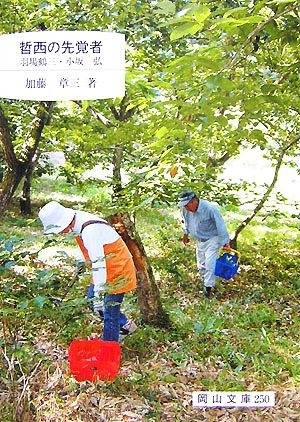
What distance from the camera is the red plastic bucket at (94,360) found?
3.04 metres

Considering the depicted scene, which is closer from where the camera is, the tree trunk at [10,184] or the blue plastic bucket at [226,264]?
the tree trunk at [10,184]

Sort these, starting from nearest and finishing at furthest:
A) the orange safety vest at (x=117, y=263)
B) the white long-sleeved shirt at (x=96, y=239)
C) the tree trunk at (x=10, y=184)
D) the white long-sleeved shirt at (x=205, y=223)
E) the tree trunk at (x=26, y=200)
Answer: the white long-sleeved shirt at (x=96, y=239) → the orange safety vest at (x=117, y=263) → the tree trunk at (x=10, y=184) → the white long-sleeved shirt at (x=205, y=223) → the tree trunk at (x=26, y=200)

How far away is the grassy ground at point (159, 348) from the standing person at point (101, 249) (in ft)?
0.57

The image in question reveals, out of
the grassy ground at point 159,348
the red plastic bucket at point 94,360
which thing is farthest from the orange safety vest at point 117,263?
the red plastic bucket at point 94,360

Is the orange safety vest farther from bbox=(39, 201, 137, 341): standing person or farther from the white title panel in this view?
the white title panel

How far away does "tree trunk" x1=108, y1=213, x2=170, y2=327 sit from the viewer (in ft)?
12.1

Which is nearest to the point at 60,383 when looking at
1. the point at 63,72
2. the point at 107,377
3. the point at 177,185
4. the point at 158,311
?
the point at 107,377

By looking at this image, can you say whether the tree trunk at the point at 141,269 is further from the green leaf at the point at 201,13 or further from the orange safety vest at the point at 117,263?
the green leaf at the point at 201,13

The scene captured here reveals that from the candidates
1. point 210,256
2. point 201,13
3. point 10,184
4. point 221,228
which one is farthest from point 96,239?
point 210,256

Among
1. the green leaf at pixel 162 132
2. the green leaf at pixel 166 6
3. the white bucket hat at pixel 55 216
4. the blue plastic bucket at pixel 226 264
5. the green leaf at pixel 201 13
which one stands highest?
the green leaf at pixel 166 6

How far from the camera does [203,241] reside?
5.09 meters

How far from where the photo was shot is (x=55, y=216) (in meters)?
2.99


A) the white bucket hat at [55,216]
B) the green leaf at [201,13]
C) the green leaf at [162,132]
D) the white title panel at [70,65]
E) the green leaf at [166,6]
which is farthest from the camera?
the white bucket hat at [55,216]

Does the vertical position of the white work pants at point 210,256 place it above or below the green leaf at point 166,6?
below
